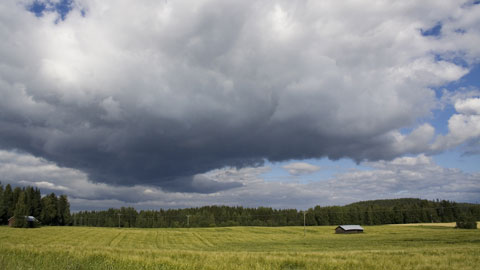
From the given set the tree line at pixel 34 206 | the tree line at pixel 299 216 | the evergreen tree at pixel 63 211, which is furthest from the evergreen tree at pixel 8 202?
the tree line at pixel 299 216

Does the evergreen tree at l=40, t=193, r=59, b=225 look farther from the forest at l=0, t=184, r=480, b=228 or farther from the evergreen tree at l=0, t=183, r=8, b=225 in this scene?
the evergreen tree at l=0, t=183, r=8, b=225

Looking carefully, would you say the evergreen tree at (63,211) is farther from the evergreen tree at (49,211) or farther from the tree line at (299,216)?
the tree line at (299,216)

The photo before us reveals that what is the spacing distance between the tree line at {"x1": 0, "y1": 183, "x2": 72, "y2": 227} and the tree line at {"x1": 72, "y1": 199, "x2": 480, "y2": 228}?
25585 mm

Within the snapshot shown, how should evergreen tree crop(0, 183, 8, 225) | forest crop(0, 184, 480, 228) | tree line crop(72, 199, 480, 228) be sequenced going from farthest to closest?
tree line crop(72, 199, 480, 228)
forest crop(0, 184, 480, 228)
evergreen tree crop(0, 183, 8, 225)

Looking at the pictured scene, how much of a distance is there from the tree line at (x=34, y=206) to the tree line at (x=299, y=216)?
2558 cm

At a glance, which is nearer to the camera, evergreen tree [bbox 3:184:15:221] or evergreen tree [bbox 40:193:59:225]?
evergreen tree [bbox 3:184:15:221]

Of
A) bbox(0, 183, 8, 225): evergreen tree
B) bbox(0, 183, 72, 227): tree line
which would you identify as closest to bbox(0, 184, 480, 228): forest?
bbox(0, 183, 72, 227): tree line

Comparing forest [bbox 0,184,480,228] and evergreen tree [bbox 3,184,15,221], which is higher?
evergreen tree [bbox 3,184,15,221]

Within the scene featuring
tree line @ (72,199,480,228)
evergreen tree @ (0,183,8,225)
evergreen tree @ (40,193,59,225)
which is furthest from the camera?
tree line @ (72,199,480,228)

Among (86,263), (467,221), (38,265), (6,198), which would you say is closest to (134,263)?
Answer: (86,263)

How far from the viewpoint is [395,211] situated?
546 ft

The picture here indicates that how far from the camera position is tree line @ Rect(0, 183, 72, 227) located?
13138 cm

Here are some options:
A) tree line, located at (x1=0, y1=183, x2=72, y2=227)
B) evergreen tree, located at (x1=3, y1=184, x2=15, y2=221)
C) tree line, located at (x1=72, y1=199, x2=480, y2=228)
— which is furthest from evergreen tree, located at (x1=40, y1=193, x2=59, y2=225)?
tree line, located at (x1=72, y1=199, x2=480, y2=228)

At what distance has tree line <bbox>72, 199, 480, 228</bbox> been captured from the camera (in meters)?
167
